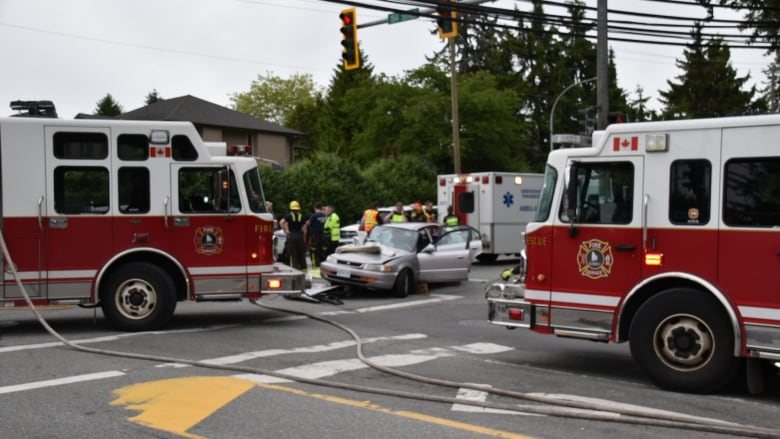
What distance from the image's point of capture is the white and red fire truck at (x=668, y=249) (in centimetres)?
773

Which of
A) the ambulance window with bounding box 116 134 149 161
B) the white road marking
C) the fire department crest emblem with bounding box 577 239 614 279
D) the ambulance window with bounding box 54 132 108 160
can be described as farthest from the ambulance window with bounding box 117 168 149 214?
the fire department crest emblem with bounding box 577 239 614 279

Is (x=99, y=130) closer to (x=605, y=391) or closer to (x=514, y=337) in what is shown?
(x=514, y=337)

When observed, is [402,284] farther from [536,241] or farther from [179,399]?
[179,399]

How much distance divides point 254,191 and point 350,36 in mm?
7934

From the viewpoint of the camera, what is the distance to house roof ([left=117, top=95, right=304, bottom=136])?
45.0m

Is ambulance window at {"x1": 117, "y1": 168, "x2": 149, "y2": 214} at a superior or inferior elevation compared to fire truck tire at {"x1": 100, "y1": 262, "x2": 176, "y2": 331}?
superior

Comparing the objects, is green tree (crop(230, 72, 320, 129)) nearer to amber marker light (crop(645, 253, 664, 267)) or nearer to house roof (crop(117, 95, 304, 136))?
house roof (crop(117, 95, 304, 136))

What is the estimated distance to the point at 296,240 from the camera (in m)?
18.2

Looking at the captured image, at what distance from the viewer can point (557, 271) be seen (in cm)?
895

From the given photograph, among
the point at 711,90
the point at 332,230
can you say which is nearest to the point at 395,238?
the point at 332,230

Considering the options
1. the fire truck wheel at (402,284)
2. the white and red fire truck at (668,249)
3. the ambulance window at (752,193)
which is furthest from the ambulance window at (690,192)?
the fire truck wheel at (402,284)

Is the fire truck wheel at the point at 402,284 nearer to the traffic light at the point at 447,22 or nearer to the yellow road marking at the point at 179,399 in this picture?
the traffic light at the point at 447,22

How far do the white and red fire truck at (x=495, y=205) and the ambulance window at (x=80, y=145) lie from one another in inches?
535

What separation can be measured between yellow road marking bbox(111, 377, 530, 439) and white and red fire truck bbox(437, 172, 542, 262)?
16199 millimetres
